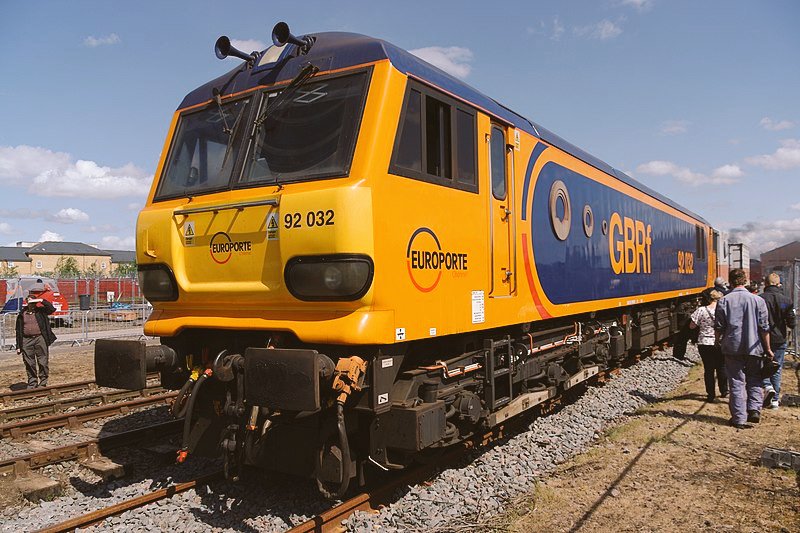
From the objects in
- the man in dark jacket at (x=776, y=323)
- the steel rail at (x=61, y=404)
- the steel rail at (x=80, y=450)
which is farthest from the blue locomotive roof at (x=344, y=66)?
the man in dark jacket at (x=776, y=323)

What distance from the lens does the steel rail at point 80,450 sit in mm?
5938

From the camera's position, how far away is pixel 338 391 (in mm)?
4273

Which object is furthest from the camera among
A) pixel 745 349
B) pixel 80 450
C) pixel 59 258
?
pixel 59 258

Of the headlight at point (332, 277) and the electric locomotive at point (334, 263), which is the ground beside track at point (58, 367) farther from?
the headlight at point (332, 277)

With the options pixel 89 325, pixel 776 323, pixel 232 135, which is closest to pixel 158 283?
pixel 232 135

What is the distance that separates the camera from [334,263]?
4141mm

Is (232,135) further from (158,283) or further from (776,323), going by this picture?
(776,323)

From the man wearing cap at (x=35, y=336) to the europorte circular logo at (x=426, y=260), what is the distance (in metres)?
8.39

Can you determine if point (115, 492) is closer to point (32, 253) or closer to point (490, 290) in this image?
point (490, 290)

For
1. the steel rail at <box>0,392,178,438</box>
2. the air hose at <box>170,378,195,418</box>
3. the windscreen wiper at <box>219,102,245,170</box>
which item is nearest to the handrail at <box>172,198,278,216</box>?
the windscreen wiper at <box>219,102,245,170</box>

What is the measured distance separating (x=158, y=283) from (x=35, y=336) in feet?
21.5

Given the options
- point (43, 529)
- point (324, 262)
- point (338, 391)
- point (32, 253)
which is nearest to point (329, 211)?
point (324, 262)

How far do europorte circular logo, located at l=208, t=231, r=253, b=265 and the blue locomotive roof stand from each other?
1.36 meters

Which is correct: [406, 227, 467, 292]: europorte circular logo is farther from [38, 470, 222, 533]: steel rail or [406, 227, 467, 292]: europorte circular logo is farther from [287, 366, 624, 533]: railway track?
[38, 470, 222, 533]: steel rail
